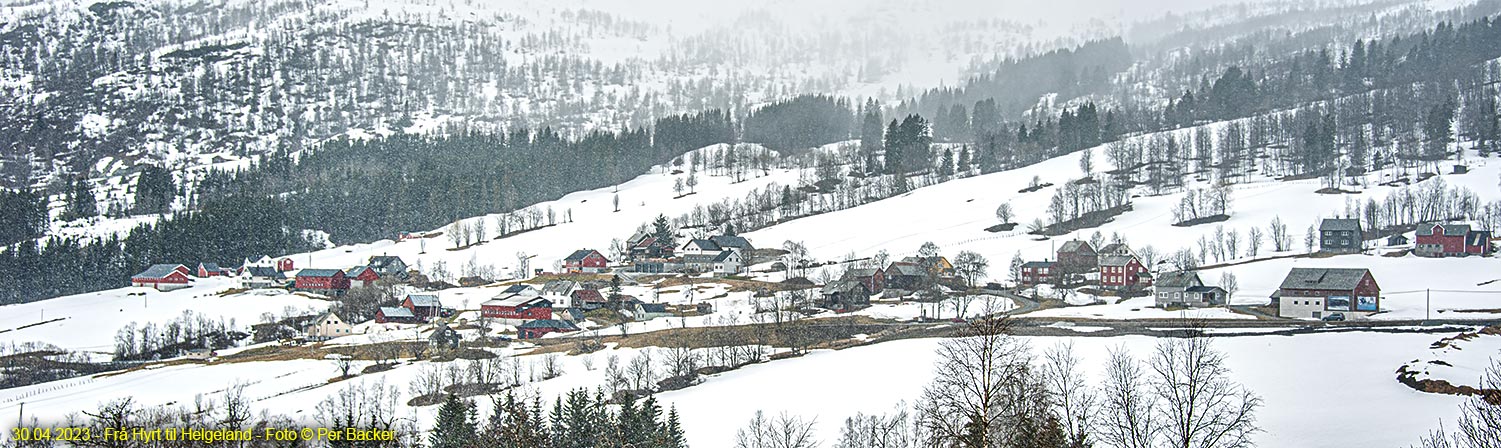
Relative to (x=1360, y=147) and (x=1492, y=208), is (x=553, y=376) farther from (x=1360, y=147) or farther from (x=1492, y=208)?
(x=1360, y=147)

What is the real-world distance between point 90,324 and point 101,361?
48.9ft

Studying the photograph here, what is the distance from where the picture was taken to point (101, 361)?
79.2m

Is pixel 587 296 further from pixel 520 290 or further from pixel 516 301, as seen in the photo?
pixel 516 301

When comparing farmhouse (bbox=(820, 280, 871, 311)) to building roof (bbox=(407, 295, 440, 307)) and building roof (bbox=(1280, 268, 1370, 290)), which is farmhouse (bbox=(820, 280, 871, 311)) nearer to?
building roof (bbox=(1280, 268, 1370, 290))

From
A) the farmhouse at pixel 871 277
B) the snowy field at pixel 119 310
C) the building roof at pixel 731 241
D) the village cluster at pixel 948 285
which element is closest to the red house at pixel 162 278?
the snowy field at pixel 119 310

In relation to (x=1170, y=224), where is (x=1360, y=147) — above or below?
above

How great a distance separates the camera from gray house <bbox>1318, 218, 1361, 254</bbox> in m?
91.4

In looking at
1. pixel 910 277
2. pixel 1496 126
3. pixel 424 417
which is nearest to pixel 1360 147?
pixel 1496 126

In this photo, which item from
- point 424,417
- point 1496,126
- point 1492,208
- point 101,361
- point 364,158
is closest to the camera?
point 424,417

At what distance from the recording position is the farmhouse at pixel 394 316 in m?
89.5

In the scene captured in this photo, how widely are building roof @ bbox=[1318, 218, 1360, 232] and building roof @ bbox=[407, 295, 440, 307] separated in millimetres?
74094

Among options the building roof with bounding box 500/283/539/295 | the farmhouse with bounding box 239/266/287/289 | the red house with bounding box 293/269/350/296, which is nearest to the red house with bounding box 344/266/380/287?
the red house with bounding box 293/269/350/296

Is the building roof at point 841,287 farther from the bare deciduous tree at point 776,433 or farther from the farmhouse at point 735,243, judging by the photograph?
the bare deciduous tree at point 776,433

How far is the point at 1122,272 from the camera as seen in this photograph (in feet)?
285
